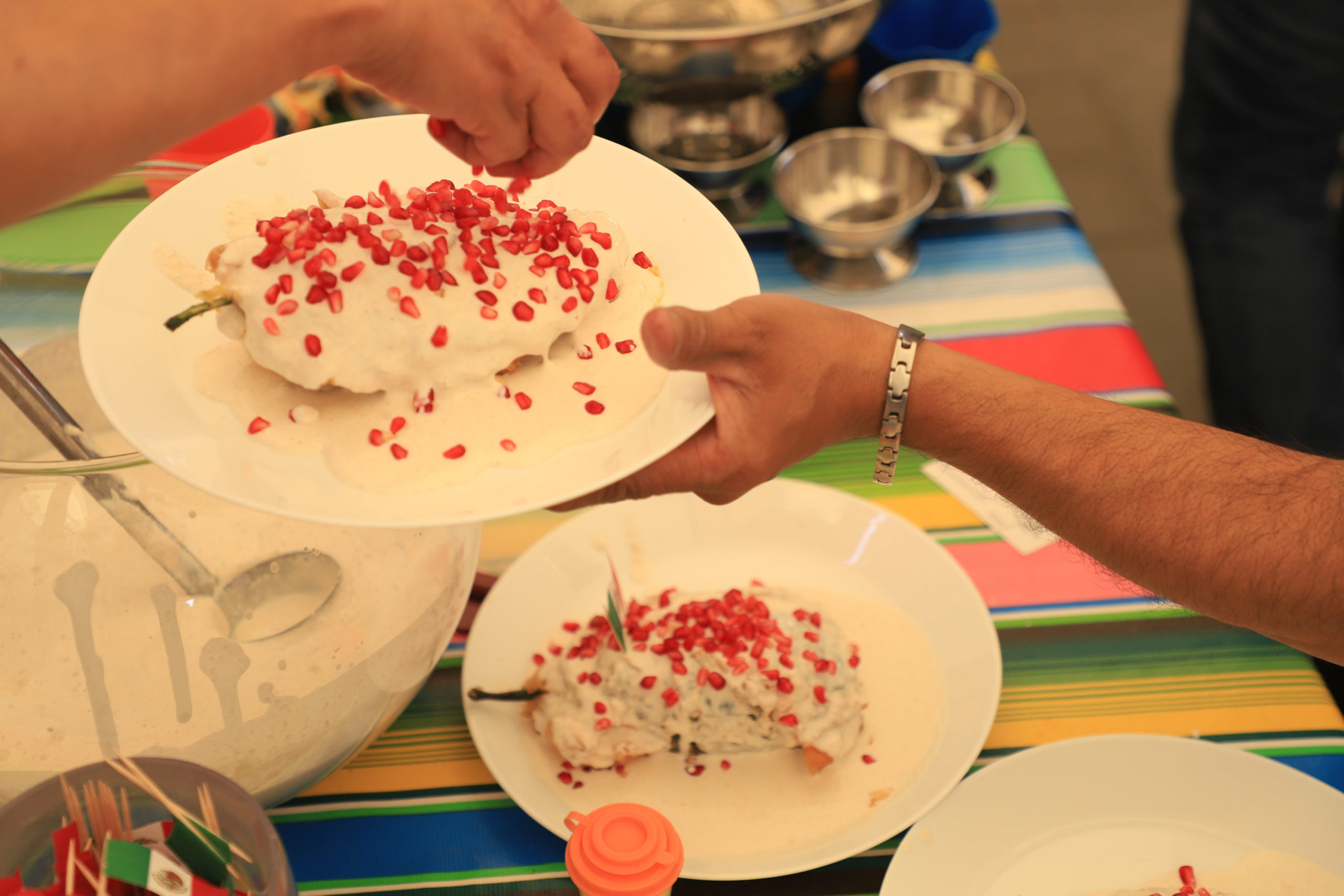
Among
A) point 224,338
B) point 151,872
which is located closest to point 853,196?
point 224,338

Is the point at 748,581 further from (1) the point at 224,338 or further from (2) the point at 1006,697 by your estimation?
(1) the point at 224,338

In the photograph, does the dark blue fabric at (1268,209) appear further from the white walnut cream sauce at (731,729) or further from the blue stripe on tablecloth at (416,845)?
the blue stripe on tablecloth at (416,845)

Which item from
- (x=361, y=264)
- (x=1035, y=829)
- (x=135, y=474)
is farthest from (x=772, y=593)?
(x=135, y=474)

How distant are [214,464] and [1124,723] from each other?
1.34 meters

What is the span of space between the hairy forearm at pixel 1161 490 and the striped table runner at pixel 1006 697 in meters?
0.22

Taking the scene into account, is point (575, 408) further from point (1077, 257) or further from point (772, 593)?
point (1077, 257)

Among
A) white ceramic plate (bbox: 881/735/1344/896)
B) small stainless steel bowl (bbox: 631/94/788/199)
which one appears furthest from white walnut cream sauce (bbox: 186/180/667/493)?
small stainless steel bowl (bbox: 631/94/788/199)

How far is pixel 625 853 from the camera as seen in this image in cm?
124

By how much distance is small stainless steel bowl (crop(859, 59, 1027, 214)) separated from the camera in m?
2.52

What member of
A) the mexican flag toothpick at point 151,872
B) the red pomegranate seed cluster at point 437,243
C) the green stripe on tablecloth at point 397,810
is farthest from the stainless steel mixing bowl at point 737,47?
the mexican flag toothpick at point 151,872

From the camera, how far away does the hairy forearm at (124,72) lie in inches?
34.7

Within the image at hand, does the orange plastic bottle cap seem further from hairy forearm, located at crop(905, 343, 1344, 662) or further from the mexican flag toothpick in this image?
hairy forearm, located at crop(905, 343, 1344, 662)

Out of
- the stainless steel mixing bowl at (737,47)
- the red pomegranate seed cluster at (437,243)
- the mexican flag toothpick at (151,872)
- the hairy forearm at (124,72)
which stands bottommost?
the mexican flag toothpick at (151,872)

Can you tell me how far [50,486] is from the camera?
1271 mm
